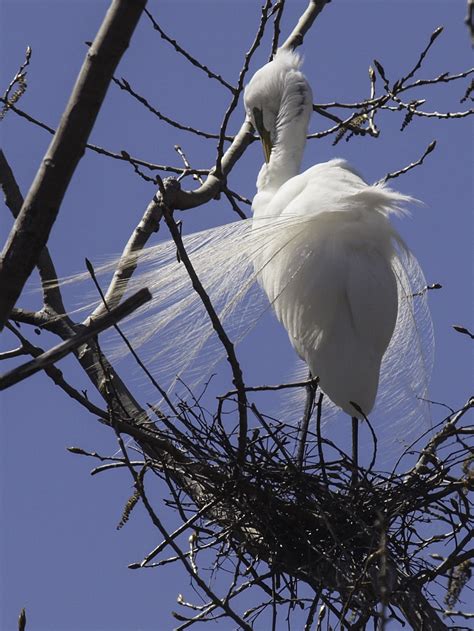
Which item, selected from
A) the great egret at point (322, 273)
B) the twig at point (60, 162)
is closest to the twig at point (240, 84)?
the great egret at point (322, 273)

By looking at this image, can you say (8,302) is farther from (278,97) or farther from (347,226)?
(278,97)

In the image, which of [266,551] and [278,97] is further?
[278,97]

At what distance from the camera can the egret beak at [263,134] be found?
3.63 metres

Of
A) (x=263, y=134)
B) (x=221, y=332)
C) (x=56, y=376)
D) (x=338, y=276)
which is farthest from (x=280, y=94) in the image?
(x=56, y=376)

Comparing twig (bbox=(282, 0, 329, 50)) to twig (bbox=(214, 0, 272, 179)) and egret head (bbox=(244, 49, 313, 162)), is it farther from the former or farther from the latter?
twig (bbox=(214, 0, 272, 179))

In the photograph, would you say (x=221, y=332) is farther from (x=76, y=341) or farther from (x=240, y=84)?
(x=240, y=84)

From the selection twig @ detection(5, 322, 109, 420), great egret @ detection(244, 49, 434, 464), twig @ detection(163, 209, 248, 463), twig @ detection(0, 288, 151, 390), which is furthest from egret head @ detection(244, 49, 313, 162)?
twig @ detection(0, 288, 151, 390)

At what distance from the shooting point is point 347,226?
3.06 m

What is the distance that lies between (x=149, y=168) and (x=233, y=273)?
21.5 inches

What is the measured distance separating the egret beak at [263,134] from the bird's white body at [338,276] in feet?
1.56

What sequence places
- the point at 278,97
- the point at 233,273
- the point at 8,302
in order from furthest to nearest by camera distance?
the point at 278,97 < the point at 233,273 < the point at 8,302

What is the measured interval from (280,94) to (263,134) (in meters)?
0.17

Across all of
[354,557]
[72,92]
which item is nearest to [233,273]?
[354,557]

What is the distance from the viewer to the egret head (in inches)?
138
